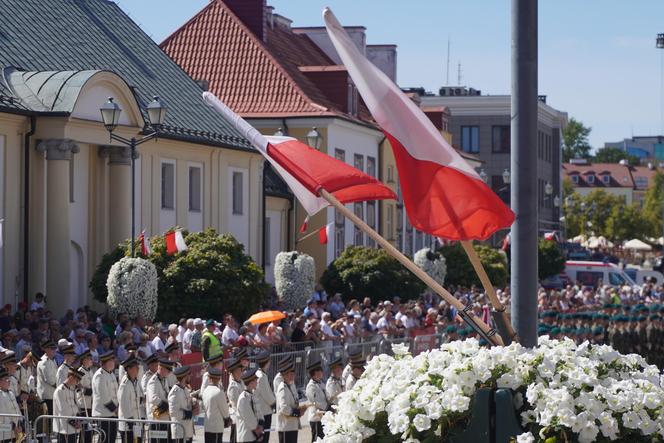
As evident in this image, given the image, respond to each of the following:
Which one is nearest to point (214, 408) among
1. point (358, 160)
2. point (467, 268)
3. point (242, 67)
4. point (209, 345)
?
point (209, 345)

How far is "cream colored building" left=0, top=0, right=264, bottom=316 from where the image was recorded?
2827cm

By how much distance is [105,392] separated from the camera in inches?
643

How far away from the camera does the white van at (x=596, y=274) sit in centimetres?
5602

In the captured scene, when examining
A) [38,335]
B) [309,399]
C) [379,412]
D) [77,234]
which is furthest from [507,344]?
[77,234]

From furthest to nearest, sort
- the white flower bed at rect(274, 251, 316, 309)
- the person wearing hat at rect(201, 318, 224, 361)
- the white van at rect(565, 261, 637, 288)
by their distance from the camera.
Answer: the white van at rect(565, 261, 637, 288) < the white flower bed at rect(274, 251, 316, 309) < the person wearing hat at rect(201, 318, 224, 361)

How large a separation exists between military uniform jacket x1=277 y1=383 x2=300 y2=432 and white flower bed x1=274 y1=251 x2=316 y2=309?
1602cm

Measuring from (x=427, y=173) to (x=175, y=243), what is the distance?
64.3ft

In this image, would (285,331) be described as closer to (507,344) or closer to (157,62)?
(157,62)

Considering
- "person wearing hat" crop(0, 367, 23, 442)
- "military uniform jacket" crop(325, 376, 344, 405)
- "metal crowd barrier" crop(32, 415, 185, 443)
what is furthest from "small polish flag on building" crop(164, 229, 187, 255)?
"person wearing hat" crop(0, 367, 23, 442)

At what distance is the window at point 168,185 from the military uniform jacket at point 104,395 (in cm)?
1859

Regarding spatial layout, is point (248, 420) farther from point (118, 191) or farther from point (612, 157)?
point (612, 157)

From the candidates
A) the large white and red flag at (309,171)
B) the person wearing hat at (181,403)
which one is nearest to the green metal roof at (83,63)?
the person wearing hat at (181,403)

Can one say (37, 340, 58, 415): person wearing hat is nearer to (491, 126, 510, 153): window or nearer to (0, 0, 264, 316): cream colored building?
(0, 0, 264, 316): cream colored building

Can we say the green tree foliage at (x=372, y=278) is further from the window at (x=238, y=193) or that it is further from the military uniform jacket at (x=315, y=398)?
the military uniform jacket at (x=315, y=398)
